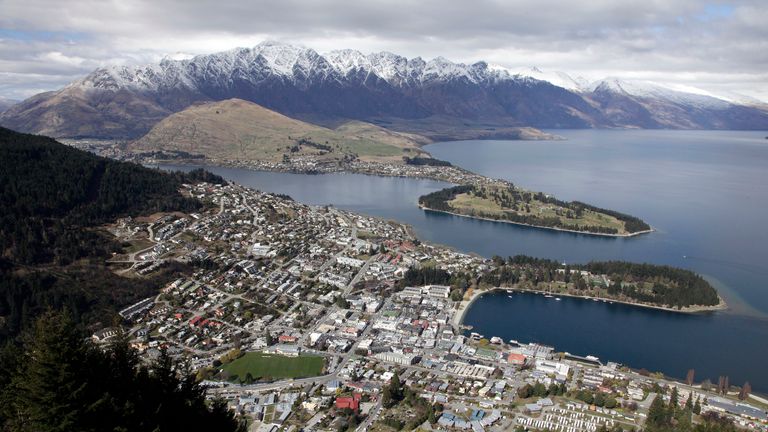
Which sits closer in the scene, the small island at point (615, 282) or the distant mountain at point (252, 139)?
the small island at point (615, 282)

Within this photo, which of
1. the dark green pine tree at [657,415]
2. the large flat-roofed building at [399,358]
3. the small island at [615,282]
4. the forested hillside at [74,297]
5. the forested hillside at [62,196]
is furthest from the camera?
the forested hillside at [62,196]

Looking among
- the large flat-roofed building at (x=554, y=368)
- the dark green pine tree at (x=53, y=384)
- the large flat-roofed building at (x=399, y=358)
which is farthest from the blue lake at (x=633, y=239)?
the dark green pine tree at (x=53, y=384)

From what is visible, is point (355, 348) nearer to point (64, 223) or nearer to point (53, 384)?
point (53, 384)

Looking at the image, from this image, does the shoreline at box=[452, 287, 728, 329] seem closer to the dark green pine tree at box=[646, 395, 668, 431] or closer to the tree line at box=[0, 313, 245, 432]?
the dark green pine tree at box=[646, 395, 668, 431]

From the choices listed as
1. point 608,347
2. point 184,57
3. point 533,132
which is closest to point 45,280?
point 608,347

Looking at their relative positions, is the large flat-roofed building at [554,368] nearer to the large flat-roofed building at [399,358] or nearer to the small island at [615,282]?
the large flat-roofed building at [399,358]

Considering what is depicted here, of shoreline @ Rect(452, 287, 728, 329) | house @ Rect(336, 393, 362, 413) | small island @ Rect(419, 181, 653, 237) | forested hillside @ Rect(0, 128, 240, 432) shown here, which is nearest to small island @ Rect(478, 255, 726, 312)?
shoreline @ Rect(452, 287, 728, 329)
